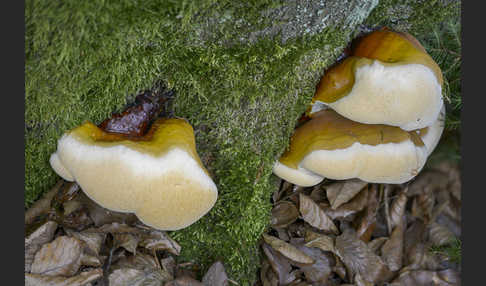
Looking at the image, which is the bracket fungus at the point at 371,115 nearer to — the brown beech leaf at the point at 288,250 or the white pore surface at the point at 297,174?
the white pore surface at the point at 297,174

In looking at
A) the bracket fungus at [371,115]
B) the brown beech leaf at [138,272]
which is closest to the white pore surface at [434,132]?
the bracket fungus at [371,115]

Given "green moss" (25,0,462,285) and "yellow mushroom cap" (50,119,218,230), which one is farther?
"yellow mushroom cap" (50,119,218,230)

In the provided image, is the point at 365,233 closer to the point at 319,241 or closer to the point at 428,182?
the point at 319,241

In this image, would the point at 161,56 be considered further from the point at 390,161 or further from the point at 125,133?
the point at 390,161

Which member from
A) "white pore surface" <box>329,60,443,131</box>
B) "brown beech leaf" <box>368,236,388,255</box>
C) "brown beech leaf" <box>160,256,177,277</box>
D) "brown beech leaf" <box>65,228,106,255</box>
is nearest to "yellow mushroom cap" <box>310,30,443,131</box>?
"white pore surface" <box>329,60,443,131</box>

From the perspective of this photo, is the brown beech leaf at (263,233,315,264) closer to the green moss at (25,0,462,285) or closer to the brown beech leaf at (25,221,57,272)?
the green moss at (25,0,462,285)

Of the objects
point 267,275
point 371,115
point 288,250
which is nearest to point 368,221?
point 288,250
